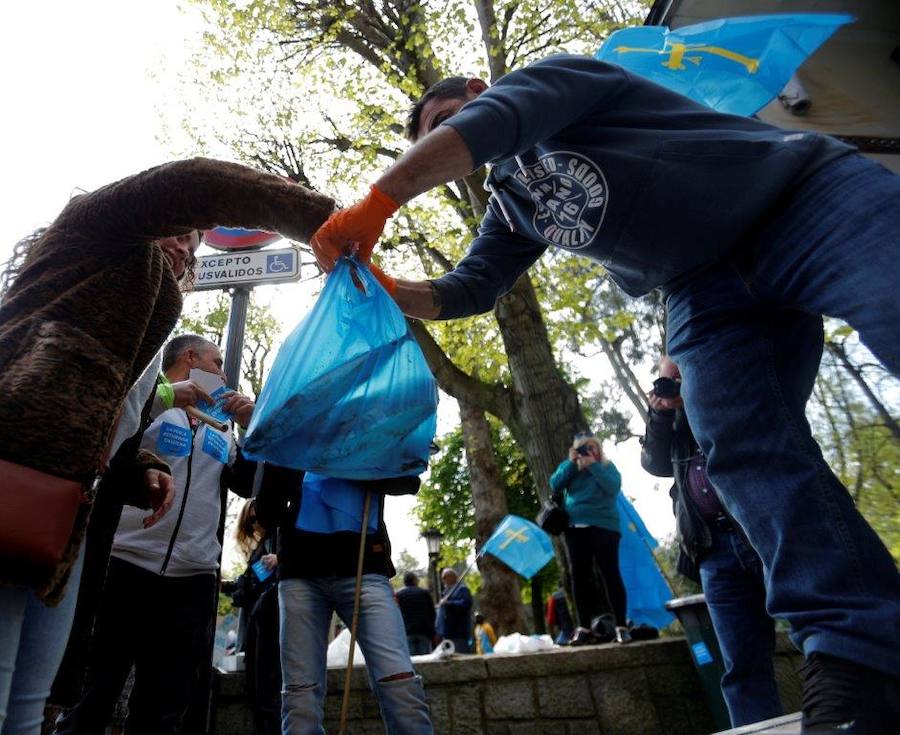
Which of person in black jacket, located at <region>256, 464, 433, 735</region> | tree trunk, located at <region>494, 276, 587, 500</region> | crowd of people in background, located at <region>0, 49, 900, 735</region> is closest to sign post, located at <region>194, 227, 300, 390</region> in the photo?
person in black jacket, located at <region>256, 464, 433, 735</region>

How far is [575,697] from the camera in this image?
3.46 metres

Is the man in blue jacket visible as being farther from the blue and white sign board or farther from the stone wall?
the stone wall

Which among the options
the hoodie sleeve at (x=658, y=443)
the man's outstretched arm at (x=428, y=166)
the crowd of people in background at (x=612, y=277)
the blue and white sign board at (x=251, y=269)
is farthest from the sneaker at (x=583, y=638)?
the man's outstretched arm at (x=428, y=166)

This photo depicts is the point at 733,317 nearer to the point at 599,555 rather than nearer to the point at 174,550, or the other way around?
the point at 174,550

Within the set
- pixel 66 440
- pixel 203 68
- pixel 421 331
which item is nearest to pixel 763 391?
pixel 66 440

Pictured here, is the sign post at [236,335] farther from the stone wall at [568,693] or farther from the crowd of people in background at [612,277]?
the stone wall at [568,693]

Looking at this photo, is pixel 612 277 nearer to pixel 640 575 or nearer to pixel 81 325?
pixel 81 325

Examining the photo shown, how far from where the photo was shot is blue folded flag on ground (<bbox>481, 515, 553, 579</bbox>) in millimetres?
6062

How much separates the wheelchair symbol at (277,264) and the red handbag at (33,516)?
2365mm

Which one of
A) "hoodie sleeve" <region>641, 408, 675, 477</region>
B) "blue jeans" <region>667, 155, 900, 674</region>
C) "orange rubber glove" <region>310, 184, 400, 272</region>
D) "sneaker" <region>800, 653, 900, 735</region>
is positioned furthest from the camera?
"hoodie sleeve" <region>641, 408, 675, 477</region>

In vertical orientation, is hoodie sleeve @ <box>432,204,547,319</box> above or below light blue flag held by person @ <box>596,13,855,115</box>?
below

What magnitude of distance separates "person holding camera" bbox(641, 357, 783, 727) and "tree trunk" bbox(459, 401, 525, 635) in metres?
5.98

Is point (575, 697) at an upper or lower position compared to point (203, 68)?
lower

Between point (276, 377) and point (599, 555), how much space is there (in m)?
3.40
